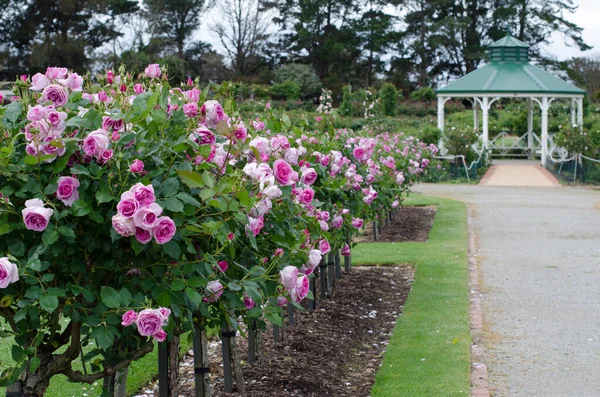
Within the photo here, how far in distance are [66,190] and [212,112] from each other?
0.65 metres

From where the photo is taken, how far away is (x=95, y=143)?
259cm

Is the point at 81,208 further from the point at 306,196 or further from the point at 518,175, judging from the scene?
the point at 518,175

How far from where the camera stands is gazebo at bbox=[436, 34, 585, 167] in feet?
76.9

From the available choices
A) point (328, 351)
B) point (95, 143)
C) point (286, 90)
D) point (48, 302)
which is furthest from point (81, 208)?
point (286, 90)

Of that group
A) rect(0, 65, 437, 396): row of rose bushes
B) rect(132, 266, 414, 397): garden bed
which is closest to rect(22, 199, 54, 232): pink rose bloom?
rect(0, 65, 437, 396): row of rose bushes

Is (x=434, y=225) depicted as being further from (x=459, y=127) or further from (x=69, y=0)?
(x=69, y=0)

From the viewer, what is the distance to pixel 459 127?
2220 centimetres

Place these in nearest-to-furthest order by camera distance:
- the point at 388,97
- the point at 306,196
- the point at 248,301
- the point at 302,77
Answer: the point at 248,301, the point at 306,196, the point at 388,97, the point at 302,77

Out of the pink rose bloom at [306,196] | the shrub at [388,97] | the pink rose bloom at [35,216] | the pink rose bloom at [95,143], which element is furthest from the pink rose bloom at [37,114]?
the shrub at [388,97]

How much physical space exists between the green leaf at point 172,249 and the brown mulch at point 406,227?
827 cm

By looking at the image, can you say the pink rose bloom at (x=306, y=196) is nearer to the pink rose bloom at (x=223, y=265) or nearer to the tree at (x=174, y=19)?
the pink rose bloom at (x=223, y=265)

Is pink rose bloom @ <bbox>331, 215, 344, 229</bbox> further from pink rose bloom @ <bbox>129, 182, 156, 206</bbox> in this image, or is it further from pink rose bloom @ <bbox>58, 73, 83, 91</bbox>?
pink rose bloom @ <bbox>129, 182, 156, 206</bbox>

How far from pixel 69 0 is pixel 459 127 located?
26037 millimetres

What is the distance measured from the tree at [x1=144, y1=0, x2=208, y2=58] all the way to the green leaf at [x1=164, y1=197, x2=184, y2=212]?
44.2 meters
